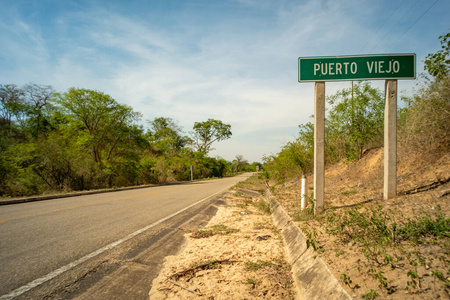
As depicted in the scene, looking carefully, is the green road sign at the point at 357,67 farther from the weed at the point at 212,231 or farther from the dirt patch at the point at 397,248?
A: the weed at the point at 212,231

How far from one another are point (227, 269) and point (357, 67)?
5226 millimetres

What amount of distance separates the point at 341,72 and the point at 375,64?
0.77 m

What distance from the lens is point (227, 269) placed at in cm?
378

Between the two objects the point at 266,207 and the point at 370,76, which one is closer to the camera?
the point at 370,76

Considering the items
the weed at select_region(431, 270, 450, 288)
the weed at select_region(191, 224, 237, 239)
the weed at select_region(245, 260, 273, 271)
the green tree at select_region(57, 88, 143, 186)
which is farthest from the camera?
the green tree at select_region(57, 88, 143, 186)

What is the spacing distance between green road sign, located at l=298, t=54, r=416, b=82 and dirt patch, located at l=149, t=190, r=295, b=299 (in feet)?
12.5

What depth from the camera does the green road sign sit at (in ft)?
19.8

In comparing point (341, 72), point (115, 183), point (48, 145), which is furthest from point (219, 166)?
point (341, 72)

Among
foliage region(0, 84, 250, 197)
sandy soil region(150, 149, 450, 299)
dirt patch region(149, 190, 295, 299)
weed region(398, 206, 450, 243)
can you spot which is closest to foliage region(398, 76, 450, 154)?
sandy soil region(150, 149, 450, 299)

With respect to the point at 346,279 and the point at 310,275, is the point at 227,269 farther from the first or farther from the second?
the point at 346,279

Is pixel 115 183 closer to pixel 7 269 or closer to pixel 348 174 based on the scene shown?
pixel 348 174

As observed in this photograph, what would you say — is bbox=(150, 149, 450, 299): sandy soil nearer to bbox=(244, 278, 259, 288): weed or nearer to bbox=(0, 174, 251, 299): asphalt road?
bbox=(244, 278, 259, 288): weed

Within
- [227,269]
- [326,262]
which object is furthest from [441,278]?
[227,269]

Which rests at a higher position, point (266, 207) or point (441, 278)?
point (441, 278)
